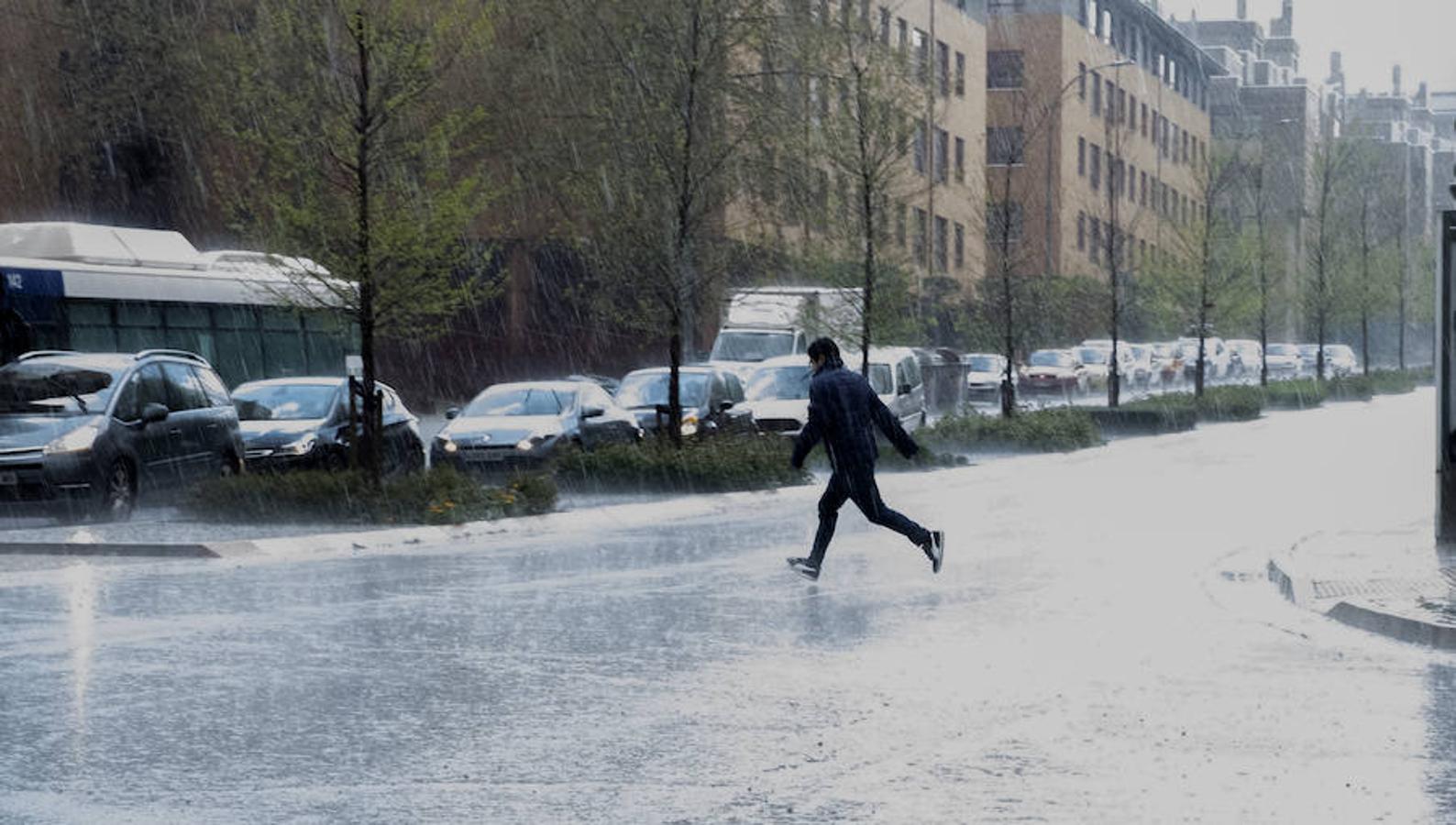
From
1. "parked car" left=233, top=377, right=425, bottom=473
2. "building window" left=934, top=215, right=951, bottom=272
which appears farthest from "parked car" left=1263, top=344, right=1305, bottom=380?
"parked car" left=233, top=377, right=425, bottom=473

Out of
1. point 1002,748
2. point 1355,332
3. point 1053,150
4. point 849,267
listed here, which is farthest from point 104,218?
point 1355,332

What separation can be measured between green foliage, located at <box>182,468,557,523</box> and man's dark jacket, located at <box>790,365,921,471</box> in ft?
20.1

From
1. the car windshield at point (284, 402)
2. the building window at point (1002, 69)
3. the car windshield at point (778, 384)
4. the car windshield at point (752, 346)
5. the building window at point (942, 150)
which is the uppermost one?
the building window at point (1002, 69)

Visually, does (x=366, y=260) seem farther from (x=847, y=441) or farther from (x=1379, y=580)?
(x=1379, y=580)

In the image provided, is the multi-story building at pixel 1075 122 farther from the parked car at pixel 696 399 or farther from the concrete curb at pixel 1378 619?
the concrete curb at pixel 1378 619

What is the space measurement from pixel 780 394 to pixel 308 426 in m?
11.9

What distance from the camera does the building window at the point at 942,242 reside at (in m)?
72.4

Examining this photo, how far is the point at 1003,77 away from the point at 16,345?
6300 centimetres

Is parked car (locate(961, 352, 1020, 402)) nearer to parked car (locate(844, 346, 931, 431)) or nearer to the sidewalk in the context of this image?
parked car (locate(844, 346, 931, 431))

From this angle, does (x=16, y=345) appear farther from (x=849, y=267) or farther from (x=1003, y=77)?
(x=1003, y=77)

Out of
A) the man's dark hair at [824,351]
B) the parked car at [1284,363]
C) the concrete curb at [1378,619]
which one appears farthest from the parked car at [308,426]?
the parked car at [1284,363]

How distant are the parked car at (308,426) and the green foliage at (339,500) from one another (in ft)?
8.22

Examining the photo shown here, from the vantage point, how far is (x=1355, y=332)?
11969cm

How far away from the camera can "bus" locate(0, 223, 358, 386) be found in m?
25.3
